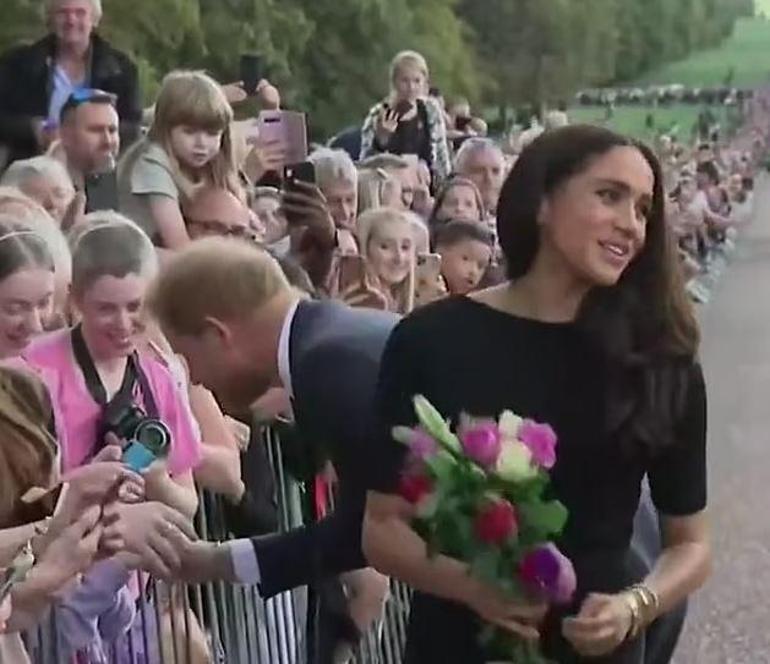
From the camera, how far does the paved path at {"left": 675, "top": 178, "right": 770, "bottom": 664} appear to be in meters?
9.02

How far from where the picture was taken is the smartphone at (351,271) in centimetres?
720

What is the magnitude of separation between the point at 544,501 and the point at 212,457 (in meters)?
1.62

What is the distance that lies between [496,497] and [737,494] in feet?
28.5

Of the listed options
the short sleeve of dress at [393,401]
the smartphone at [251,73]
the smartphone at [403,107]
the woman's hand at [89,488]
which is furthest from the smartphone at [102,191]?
the smartphone at [403,107]

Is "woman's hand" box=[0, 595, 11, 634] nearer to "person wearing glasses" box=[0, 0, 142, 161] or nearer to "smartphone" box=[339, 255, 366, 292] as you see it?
"smartphone" box=[339, 255, 366, 292]

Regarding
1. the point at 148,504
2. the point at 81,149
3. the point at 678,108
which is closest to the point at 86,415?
the point at 148,504

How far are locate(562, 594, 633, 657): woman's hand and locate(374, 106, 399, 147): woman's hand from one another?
796cm

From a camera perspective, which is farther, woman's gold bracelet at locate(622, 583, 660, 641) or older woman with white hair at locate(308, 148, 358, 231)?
older woman with white hair at locate(308, 148, 358, 231)

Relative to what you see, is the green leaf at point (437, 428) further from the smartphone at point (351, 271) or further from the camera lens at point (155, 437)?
the smartphone at point (351, 271)

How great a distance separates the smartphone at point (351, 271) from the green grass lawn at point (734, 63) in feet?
211

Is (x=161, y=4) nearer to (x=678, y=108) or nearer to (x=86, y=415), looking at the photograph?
(x=86, y=415)

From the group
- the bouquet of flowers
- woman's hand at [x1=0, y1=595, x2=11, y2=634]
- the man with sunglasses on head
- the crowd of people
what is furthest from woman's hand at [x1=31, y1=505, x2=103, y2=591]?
the man with sunglasses on head

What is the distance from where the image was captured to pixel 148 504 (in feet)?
13.4

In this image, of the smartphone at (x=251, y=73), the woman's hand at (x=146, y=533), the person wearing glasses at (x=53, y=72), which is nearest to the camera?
the woman's hand at (x=146, y=533)
